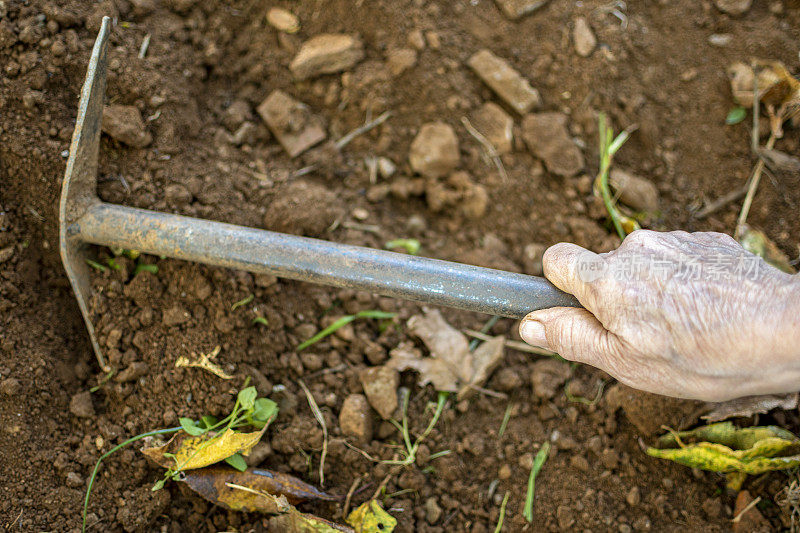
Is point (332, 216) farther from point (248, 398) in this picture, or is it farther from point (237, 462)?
point (237, 462)

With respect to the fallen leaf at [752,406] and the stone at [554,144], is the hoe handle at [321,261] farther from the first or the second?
the stone at [554,144]

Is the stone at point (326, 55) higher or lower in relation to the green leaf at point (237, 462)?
higher

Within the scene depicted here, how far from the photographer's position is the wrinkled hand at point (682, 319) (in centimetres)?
146

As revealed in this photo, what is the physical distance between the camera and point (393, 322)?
2.32 metres

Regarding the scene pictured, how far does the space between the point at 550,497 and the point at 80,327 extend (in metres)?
1.83

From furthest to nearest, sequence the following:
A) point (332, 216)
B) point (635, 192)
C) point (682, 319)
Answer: point (635, 192)
point (332, 216)
point (682, 319)

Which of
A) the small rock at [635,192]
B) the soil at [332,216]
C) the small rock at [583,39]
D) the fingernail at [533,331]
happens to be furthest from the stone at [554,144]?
the fingernail at [533,331]

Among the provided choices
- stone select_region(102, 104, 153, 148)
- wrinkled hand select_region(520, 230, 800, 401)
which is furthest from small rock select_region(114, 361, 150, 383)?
wrinkled hand select_region(520, 230, 800, 401)

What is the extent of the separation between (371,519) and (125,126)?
1641mm

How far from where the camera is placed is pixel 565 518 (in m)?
2.03

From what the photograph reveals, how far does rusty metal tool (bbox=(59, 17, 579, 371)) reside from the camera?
69.6 inches

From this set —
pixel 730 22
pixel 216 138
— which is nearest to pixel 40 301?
pixel 216 138

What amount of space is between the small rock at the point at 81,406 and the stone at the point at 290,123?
1.23m

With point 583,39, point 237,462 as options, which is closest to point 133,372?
point 237,462
